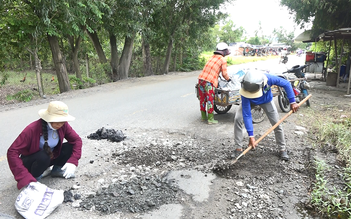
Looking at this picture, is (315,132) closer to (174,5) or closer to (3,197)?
(3,197)

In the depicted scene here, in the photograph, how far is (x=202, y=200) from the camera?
333 cm

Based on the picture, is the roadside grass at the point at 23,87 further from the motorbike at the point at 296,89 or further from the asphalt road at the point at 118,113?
the motorbike at the point at 296,89

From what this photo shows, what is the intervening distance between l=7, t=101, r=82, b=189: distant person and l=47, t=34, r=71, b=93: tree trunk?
28.2 ft

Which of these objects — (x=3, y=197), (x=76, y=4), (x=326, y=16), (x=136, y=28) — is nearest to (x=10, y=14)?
(x=76, y=4)

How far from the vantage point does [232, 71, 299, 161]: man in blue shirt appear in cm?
399

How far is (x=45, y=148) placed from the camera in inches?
131

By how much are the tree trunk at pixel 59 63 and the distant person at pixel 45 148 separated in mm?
8603

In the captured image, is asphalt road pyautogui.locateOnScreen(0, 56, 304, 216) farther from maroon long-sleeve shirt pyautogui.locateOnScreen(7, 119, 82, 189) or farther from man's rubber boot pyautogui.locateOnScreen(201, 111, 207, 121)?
maroon long-sleeve shirt pyautogui.locateOnScreen(7, 119, 82, 189)

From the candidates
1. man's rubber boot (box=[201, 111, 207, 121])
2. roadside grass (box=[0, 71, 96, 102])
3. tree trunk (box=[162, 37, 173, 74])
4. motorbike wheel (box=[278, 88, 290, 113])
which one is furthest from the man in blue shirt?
tree trunk (box=[162, 37, 173, 74])

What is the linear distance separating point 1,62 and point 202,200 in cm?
1101

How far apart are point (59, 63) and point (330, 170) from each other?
1056 cm

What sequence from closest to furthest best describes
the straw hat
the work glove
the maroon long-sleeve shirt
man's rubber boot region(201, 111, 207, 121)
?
1. the maroon long-sleeve shirt
2. the work glove
3. the straw hat
4. man's rubber boot region(201, 111, 207, 121)

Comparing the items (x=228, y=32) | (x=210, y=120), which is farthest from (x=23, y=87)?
(x=228, y=32)

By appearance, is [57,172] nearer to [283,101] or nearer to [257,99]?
[257,99]
